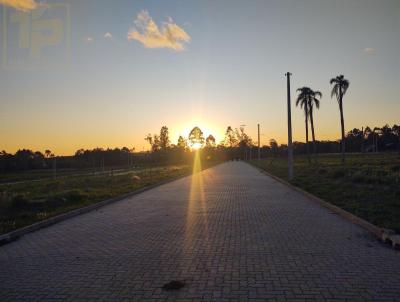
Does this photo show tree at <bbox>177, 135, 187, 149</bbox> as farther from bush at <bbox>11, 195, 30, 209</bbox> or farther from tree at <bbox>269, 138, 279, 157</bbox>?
bush at <bbox>11, 195, 30, 209</bbox>

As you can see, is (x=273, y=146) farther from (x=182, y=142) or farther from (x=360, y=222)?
(x=360, y=222)

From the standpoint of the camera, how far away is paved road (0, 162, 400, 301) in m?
5.09

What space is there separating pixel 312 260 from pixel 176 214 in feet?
21.0

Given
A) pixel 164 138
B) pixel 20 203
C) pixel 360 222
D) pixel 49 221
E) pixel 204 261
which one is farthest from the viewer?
pixel 164 138

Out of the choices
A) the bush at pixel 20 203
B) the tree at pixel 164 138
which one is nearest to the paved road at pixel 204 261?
the bush at pixel 20 203

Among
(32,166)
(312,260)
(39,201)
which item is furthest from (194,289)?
(32,166)

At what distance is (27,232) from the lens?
9.77m

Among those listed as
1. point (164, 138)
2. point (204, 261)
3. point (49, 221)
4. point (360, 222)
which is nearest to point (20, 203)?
point (49, 221)

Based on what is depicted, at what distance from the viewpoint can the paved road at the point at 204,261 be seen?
16.7ft

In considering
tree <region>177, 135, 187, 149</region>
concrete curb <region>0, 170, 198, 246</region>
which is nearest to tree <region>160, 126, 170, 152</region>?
tree <region>177, 135, 187, 149</region>

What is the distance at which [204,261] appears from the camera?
6.48 m

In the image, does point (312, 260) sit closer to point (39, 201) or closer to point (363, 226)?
point (363, 226)

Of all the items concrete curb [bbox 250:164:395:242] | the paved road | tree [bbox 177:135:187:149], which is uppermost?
tree [bbox 177:135:187:149]

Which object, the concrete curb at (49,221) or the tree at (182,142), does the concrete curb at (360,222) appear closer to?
the concrete curb at (49,221)
